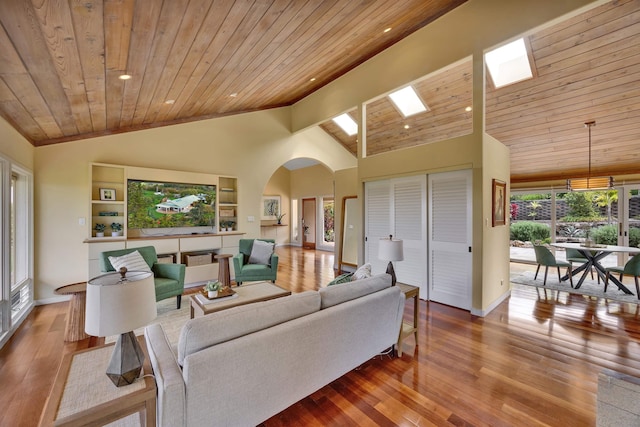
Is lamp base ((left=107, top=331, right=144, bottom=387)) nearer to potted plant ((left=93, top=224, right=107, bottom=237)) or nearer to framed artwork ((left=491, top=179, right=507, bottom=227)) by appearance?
potted plant ((left=93, top=224, right=107, bottom=237))

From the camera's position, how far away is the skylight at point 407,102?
5.63 m

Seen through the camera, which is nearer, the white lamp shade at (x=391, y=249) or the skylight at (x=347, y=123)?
the white lamp shade at (x=391, y=249)

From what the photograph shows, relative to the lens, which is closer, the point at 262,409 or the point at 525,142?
the point at 262,409

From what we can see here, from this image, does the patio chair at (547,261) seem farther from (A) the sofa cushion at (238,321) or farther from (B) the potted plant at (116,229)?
(B) the potted plant at (116,229)

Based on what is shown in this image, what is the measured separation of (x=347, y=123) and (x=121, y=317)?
6924mm

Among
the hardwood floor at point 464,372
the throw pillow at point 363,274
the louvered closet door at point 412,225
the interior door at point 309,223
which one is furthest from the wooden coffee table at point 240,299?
the interior door at point 309,223

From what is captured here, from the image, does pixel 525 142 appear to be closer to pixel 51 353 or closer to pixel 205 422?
pixel 205 422

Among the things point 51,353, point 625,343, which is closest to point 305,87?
point 51,353

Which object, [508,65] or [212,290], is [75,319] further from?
[508,65]

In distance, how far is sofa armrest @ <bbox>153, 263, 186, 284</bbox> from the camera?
389 cm

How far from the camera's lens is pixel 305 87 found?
5.86 meters

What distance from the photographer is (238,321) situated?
5.21 ft

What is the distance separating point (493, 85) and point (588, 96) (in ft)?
4.42

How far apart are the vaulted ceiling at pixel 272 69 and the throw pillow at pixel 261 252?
268cm
